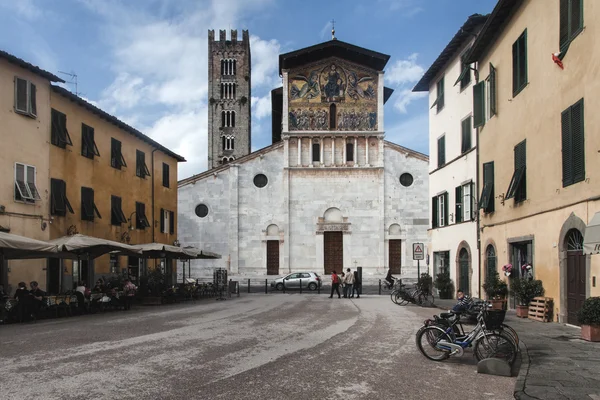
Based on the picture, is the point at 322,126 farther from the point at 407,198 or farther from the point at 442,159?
the point at 442,159

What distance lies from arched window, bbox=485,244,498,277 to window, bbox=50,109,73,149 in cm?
1647

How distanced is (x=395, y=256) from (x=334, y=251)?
4788 millimetres

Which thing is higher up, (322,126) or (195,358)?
(322,126)

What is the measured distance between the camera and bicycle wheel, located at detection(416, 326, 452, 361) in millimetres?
9492

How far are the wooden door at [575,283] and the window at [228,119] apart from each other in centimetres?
7228

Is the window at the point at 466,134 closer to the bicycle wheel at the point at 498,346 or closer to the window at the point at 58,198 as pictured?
the bicycle wheel at the point at 498,346

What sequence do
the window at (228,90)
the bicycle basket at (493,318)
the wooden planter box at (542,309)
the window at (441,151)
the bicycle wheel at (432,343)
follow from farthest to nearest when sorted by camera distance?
the window at (228,90) → the window at (441,151) → the wooden planter box at (542,309) → the bicycle wheel at (432,343) → the bicycle basket at (493,318)

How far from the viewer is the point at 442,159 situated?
27.4m

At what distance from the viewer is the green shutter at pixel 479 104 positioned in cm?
2131

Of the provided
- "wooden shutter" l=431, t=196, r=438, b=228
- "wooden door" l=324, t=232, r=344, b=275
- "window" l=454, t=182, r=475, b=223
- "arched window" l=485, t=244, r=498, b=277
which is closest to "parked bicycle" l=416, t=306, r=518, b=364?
"arched window" l=485, t=244, r=498, b=277

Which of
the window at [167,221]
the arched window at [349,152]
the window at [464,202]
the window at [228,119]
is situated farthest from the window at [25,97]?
the window at [228,119]

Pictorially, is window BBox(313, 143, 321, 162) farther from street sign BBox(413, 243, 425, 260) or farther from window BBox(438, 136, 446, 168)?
street sign BBox(413, 243, 425, 260)

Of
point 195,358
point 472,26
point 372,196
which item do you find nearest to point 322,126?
point 372,196

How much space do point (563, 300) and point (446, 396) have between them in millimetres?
8786
